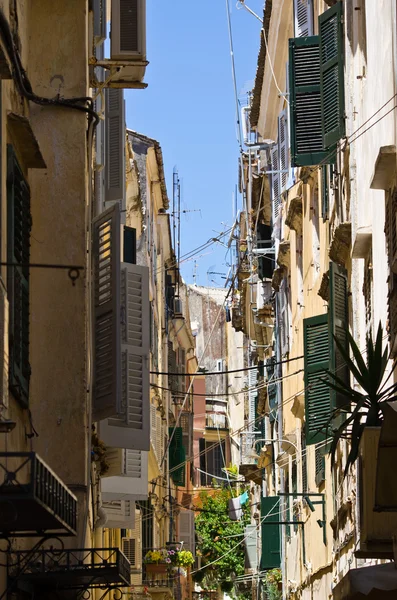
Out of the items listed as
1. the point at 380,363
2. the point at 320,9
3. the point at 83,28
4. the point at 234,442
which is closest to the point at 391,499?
the point at 380,363

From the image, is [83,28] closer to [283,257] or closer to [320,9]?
[320,9]

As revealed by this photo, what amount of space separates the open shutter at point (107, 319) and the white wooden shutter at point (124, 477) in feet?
13.6

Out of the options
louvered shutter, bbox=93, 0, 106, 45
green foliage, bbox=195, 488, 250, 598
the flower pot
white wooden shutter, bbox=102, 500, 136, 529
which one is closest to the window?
louvered shutter, bbox=93, 0, 106, 45

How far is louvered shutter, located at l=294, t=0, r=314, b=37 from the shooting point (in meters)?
22.7

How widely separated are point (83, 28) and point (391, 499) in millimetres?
5268

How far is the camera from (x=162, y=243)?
44.8 metres

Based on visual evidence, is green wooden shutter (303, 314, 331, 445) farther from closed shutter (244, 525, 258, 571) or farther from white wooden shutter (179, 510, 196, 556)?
white wooden shutter (179, 510, 196, 556)

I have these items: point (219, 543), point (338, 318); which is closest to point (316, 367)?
point (338, 318)

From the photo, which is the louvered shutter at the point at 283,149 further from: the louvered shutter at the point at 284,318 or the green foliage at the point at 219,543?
the green foliage at the point at 219,543

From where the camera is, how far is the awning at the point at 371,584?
8.88 m

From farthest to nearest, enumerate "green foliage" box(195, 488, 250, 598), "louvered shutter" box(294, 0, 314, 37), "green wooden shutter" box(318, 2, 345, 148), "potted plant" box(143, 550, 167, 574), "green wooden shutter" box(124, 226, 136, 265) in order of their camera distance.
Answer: "green foliage" box(195, 488, 250, 598) → "potted plant" box(143, 550, 167, 574) → "green wooden shutter" box(124, 226, 136, 265) → "louvered shutter" box(294, 0, 314, 37) → "green wooden shutter" box(318, 2, 345, 148)

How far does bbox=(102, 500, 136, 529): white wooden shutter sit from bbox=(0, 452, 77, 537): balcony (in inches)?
438

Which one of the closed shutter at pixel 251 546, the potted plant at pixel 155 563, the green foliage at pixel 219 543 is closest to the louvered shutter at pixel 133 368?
the potted plant at pixel 155 563

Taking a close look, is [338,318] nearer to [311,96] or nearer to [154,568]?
[311,96]
